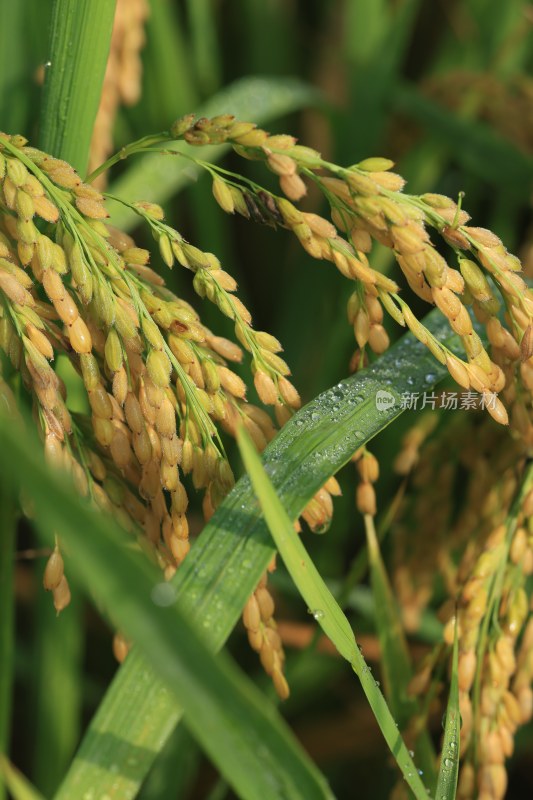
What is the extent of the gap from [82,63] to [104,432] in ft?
1.39

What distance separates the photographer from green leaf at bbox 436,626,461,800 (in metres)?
0.83

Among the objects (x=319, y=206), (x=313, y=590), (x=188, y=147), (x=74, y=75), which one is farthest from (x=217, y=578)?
(x=319, y=206)

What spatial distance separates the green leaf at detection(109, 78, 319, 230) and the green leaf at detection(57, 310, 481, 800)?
656 millimetres

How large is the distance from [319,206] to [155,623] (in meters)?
1.73

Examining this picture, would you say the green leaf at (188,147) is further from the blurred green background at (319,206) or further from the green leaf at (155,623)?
the green leaf at (155,623)

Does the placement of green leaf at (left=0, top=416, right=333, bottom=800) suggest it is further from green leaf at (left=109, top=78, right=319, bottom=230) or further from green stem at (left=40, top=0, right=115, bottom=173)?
green leaf at (left=109, top=78, right=319, bottom=230)

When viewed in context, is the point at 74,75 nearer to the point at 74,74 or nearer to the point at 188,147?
the point at 74,74

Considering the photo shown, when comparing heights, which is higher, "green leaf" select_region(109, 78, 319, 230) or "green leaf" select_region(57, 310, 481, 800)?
"green leaf" select_region(109, 78, 319, 230)

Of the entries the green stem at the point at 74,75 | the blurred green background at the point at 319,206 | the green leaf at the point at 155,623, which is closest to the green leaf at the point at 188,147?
the blurred green background at the point at 319,206

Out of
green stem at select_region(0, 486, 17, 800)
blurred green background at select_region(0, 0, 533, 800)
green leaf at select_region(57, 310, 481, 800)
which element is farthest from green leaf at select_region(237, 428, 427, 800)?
blurred green background at select_region(0, 0, 533, 800)

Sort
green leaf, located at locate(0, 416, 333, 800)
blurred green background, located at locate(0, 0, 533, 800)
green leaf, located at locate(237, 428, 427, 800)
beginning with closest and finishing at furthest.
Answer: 1. green leaf, located at locate(0, 416, 333, 800)
2. green leaf, located at locate(237, 428, 427, 800)
3. blurred green background, located at locate(0, 0, 533, 800)

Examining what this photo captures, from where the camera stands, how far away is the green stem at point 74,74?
96 centimetres

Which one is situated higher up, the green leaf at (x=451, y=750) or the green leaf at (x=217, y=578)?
the green leaf at (x=217, y=578)

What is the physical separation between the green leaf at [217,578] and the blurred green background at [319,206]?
0.68m
